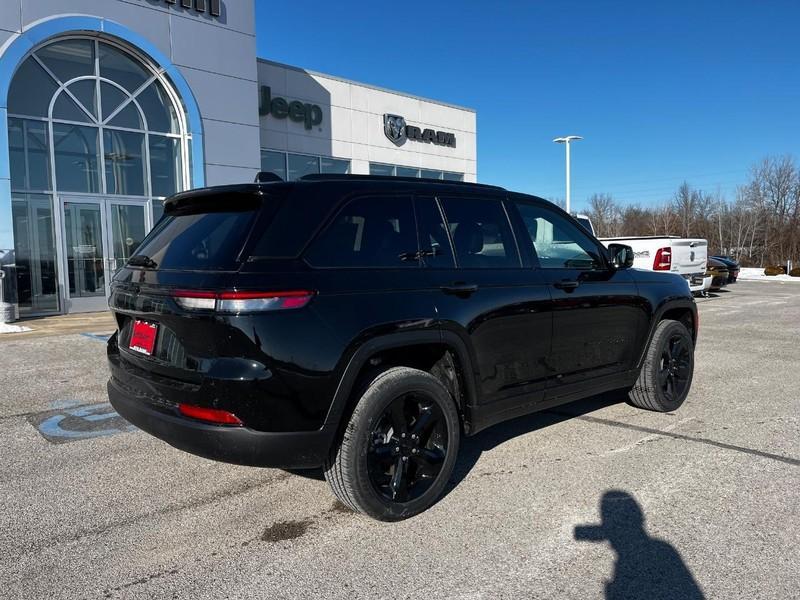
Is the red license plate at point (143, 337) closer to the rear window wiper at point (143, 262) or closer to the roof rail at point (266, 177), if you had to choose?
the rear window wiper at point (143, 262)

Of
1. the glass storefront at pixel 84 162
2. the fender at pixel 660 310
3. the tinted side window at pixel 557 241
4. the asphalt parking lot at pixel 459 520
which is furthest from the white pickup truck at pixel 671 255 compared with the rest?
the glass storefront at pixel 84 162

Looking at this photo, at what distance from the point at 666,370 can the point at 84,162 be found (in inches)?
528

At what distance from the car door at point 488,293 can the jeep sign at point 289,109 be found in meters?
15.4

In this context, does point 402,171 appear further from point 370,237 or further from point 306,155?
point 370,237

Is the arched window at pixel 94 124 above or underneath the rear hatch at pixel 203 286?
above

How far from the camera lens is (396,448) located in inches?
129

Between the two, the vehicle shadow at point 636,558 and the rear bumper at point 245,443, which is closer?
the vehicle shadow at point 636,558

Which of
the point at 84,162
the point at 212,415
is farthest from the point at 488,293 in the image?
the point at 84,162

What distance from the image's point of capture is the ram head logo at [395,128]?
2158 centimetres

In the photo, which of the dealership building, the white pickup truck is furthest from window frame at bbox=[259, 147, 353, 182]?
the white pickup truck

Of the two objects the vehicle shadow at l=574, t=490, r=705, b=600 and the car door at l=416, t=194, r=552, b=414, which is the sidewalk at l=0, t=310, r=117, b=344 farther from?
the vehicle shadow at l=574, t=490, r=705, b=600

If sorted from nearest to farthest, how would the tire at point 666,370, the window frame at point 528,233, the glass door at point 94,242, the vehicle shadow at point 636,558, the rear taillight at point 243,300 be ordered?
the vehicle shadow at point 636,558 → the rear taillight at point 243,300 → the window frame at point 528,233 → the tire at point 666,370 → the glass door at point 94,242

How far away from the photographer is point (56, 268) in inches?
534

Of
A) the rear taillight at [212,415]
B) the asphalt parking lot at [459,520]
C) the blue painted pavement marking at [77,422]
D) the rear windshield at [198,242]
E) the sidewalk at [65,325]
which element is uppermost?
the rear windshield at [198,242]
